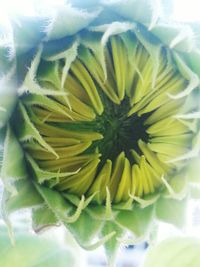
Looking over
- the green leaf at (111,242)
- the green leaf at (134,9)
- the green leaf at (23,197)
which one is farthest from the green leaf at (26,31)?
the green leaf at (111,242)

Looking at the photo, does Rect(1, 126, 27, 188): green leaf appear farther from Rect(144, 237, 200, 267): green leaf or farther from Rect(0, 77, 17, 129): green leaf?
Rect(144, 237, 200, 267): green leaf

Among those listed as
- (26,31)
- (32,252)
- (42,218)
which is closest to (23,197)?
(42,218)

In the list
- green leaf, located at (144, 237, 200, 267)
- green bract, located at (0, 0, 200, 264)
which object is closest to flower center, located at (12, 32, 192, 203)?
green bract, located at (0, 0, 200, 264)

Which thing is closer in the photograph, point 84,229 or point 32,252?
point 84,229

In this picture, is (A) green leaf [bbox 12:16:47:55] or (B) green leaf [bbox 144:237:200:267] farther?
(B) green leaf [bbox 144:237:200:267]

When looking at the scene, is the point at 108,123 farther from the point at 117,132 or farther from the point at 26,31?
the point at 26,31

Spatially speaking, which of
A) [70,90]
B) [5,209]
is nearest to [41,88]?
[70,90]
